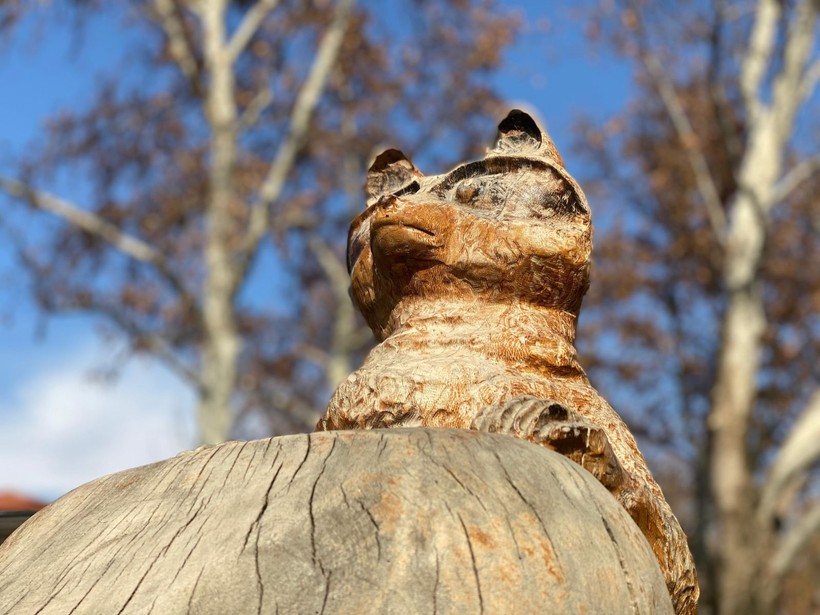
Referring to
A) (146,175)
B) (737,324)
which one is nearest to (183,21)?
(146,175)

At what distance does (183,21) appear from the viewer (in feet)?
39.3

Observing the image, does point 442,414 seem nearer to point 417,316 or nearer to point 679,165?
point 417,316

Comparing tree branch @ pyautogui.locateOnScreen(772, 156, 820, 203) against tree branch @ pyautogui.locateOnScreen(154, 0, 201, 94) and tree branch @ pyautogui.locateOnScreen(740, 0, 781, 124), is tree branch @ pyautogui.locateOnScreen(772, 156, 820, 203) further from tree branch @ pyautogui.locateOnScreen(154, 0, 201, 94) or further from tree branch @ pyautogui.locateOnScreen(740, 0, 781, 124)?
tree branch @ pyautogui.locateOnScreen(154, 0, 201, 94)

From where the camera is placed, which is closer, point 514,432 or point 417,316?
point 514,432

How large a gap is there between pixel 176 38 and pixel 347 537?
34.4 feet

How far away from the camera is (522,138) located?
9.16 ft

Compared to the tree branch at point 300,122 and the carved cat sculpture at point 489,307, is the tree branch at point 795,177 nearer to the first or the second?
the tree branch at point 300,122

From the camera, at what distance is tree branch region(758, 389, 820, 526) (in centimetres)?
973

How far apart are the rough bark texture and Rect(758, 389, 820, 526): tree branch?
8.48 meters

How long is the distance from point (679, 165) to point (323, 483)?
1449 centimetres

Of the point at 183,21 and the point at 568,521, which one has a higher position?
the point at 183,21

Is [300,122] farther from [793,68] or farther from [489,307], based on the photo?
[489,307]

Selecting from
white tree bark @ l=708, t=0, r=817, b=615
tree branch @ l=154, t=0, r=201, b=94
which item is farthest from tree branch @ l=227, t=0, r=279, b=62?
white tree bark @ l=708, t=0, r=817, b=615

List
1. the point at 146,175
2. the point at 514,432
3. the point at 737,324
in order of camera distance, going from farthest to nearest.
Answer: the point at 146,175
the point at 737,324
the point at 514,432
